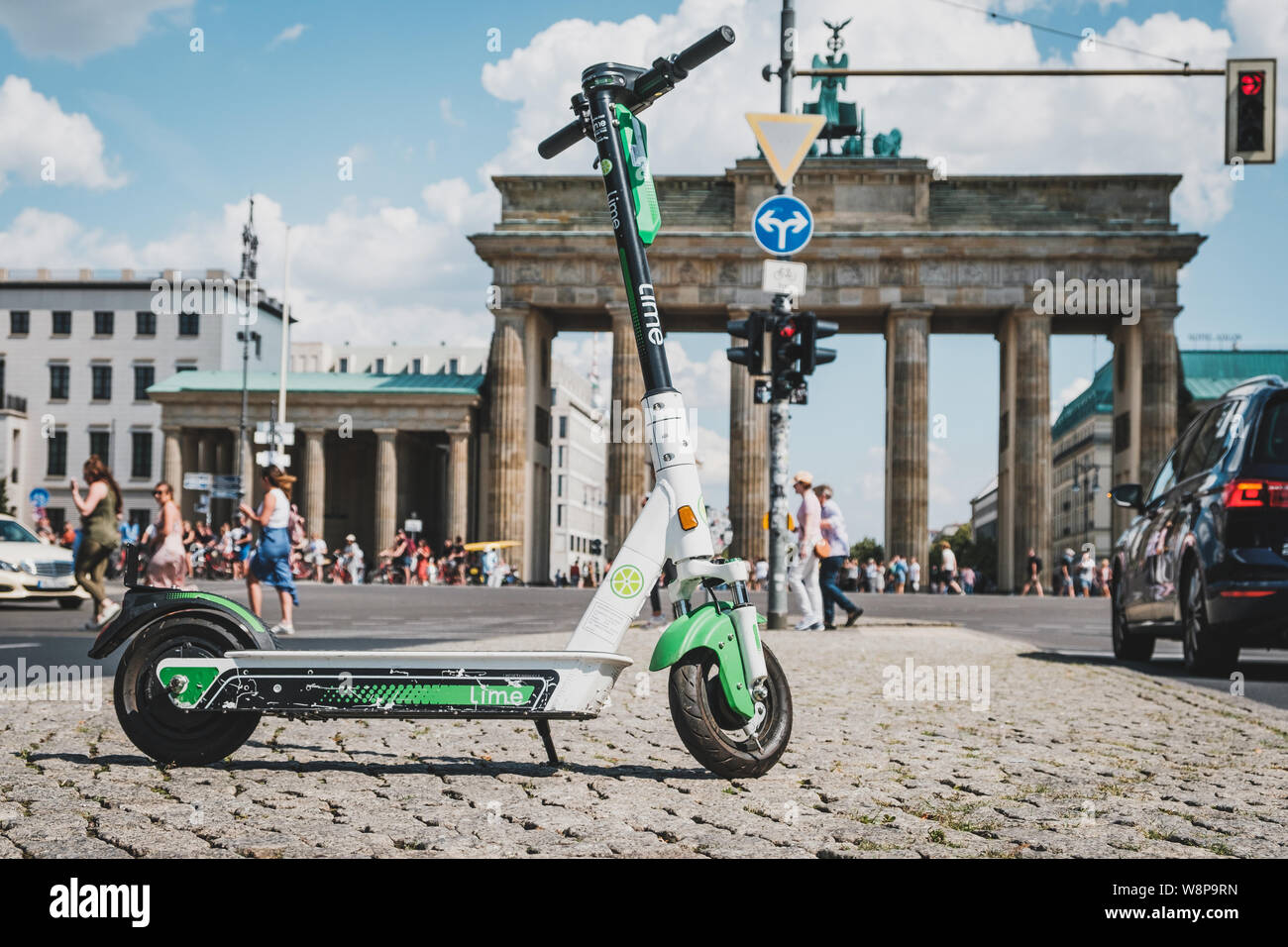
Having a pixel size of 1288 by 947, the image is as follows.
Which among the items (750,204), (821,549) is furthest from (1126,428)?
(821,549)

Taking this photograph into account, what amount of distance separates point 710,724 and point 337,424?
67227 millimetres

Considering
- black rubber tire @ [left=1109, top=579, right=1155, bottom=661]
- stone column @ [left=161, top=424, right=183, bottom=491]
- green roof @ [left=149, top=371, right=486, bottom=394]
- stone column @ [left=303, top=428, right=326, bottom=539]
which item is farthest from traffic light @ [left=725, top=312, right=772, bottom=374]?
stone column @ [left=161, top=424, right=183, bottom=491]

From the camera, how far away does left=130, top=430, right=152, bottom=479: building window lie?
85.4 m

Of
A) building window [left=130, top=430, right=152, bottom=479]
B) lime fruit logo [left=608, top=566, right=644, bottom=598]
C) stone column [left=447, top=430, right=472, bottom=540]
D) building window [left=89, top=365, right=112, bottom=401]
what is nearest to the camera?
lime fruit logo [left=608, top=566, right=644, bottom=598]

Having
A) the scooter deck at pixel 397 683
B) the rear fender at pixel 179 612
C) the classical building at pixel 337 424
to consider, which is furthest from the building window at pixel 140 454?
the scooter deck at pixel 397 683

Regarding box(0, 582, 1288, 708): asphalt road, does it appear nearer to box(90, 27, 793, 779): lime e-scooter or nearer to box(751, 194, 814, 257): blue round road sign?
box(751, 194, 814, 257): blue round road sign

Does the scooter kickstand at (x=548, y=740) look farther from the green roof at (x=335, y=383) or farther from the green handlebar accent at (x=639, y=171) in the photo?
the green roof at (x=335, y=383)

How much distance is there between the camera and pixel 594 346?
149875 mm

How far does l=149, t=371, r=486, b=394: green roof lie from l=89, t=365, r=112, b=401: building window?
13.5m

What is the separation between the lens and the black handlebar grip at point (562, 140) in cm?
609

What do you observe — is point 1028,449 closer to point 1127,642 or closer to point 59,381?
point 1127,642

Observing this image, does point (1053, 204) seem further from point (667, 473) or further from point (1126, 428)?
point (667, 473)

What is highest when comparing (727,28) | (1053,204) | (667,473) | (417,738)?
(1053,204)

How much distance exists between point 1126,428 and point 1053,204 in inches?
410
